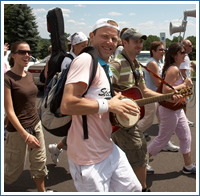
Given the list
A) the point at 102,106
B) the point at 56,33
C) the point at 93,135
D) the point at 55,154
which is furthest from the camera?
the point at 55,154

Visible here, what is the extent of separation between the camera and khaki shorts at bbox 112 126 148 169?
284cm

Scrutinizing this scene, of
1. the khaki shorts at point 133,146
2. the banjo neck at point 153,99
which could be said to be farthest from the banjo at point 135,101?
the khaki shorts at point 133,146

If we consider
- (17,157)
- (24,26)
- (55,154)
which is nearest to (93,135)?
→ (17,157)

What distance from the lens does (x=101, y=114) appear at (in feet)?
6.16

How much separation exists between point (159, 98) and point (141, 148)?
68cm

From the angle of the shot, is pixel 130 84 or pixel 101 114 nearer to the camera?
pixel 101 114

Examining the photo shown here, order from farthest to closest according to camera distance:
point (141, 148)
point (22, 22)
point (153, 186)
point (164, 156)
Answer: point (22, 22) < point (164, 156) < point (153, 186) < point (141, 148)

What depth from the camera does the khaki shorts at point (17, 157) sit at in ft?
9.59

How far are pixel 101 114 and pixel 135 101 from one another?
790 mm

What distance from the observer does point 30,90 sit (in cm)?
296

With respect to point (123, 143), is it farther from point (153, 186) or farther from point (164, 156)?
point (164, 156)

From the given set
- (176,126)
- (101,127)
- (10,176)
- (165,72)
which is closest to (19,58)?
(10,176)

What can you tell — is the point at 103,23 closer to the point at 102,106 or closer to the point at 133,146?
the point at 102,106

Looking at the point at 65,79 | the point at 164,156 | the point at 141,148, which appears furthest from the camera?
the point at 164,156
